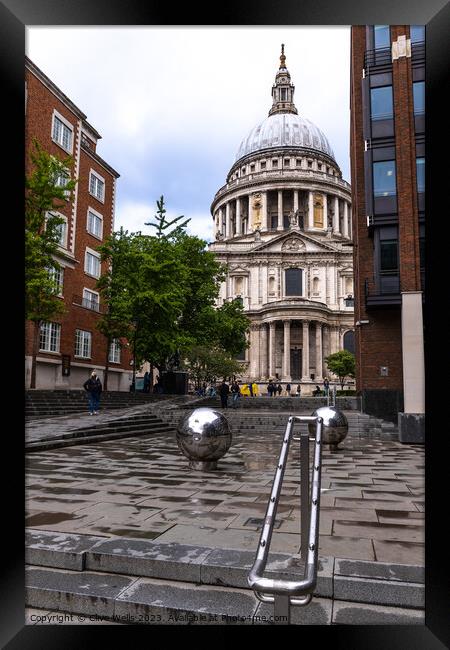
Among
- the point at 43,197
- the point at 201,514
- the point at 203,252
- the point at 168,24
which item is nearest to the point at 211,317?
the point at 203,252

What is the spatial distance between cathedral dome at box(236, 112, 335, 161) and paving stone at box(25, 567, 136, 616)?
95.9m

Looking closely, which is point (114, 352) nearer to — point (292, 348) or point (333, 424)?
point (333, 424)

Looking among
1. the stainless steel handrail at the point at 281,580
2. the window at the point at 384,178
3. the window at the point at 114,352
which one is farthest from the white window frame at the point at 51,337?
the stainless steel handrail at the point at 281,580

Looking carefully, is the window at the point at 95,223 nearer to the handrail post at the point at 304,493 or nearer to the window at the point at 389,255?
the window at the point at 389,255

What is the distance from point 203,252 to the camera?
3972cm

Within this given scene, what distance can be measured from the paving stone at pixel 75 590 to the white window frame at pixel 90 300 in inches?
1160

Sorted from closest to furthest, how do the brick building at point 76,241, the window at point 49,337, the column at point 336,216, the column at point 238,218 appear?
the window at point 49,337, the brick building at point 76,241, the column at point 336,216, the column at point 238,218

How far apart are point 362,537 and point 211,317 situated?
32.1 meters

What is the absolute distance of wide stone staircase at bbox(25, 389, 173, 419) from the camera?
67.5 feet

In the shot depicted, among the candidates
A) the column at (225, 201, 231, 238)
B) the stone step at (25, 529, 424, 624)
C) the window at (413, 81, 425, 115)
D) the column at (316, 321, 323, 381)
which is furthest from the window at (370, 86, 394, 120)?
the column at (225, 201, 231, 238)

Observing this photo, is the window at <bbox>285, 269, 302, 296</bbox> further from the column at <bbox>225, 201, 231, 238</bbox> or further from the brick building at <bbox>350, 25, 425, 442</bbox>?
the brick building at <bbox>350, 25, 425, 442</bbox>

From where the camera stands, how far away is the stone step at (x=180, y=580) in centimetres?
382
